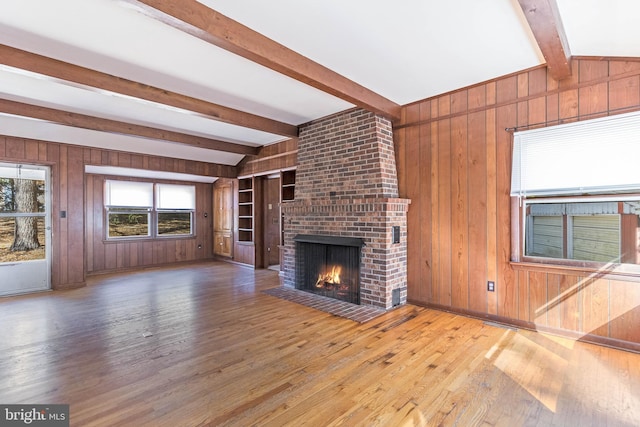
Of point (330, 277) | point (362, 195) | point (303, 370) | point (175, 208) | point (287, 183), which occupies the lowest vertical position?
point (303, 370)

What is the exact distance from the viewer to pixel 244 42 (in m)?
2.41

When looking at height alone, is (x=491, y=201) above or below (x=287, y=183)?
below

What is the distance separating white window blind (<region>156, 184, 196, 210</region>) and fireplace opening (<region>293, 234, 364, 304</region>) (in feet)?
14.0

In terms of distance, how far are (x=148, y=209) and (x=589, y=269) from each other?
8088mm

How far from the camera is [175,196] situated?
786cm

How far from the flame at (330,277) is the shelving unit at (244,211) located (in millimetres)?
3332

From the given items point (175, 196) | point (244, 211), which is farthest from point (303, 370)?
point (175, 196)

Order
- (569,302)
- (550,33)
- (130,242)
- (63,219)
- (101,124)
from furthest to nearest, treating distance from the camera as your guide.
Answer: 1. (130,242)
2. (63,219)
3. (101,124)
4. (569,302)
5. (550,33)

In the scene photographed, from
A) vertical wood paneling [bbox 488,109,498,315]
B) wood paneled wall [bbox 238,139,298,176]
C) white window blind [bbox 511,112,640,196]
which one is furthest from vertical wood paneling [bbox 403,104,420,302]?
wood paneled wall [bbox 238,139,298,176]

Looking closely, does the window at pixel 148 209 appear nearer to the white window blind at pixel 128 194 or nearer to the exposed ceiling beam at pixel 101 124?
the white window blind at pixel 128 194

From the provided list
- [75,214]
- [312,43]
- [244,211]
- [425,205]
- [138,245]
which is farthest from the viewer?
[244,211]

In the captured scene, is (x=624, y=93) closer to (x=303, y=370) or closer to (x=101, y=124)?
(x=303, y=370)

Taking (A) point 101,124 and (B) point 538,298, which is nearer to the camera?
(B) point 538,298

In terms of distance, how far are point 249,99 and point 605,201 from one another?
3.99 meters
